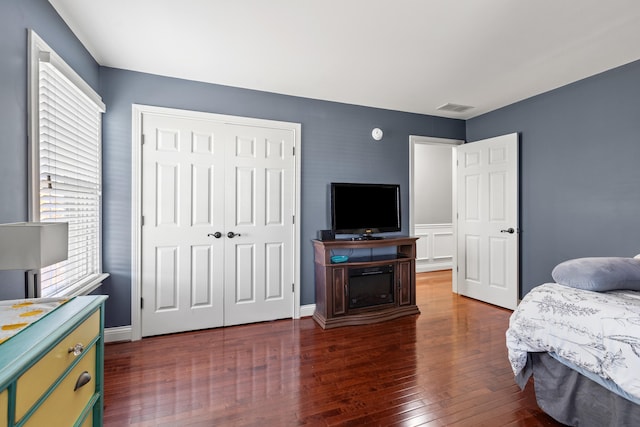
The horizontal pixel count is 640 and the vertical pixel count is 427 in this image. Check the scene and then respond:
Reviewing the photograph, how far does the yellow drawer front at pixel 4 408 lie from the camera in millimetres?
760

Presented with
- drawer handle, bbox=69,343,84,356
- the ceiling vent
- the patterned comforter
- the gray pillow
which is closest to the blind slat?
drawer handle, bbox=69,343,84,356

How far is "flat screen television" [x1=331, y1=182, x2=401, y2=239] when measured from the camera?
11.5 feet

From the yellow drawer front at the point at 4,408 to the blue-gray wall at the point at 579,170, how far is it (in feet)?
13.2

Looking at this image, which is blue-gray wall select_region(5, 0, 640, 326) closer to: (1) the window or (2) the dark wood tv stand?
(1) the window

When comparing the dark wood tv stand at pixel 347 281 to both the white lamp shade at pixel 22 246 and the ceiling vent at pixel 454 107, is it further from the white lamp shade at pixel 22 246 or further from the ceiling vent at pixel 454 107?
the white lamp shade at pixel 22 246

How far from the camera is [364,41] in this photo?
238 cm

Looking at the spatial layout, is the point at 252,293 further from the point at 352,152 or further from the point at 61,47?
the point at 61,47

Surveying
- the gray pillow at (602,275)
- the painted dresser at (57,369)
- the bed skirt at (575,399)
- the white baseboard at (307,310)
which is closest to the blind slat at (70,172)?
the painted dresser at (57,369)

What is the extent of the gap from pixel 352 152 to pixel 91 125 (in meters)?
2.55

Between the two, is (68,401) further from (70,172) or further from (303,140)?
(303,140)

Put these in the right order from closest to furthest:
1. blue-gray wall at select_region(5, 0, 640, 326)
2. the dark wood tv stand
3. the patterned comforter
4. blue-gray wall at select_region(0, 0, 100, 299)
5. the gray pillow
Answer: the patterned comforter → blue-gray wall at select_region(0, 0, 100, 299) → the gray pillow → blue-gray wall at select_region(5, 0, 640, 326) → the dark wood tv stand

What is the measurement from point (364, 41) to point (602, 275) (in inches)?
84.9

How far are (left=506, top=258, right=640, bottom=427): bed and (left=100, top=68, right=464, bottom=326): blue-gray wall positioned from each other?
220 cm

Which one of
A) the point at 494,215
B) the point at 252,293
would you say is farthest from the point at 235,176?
A: the point at 494,215
